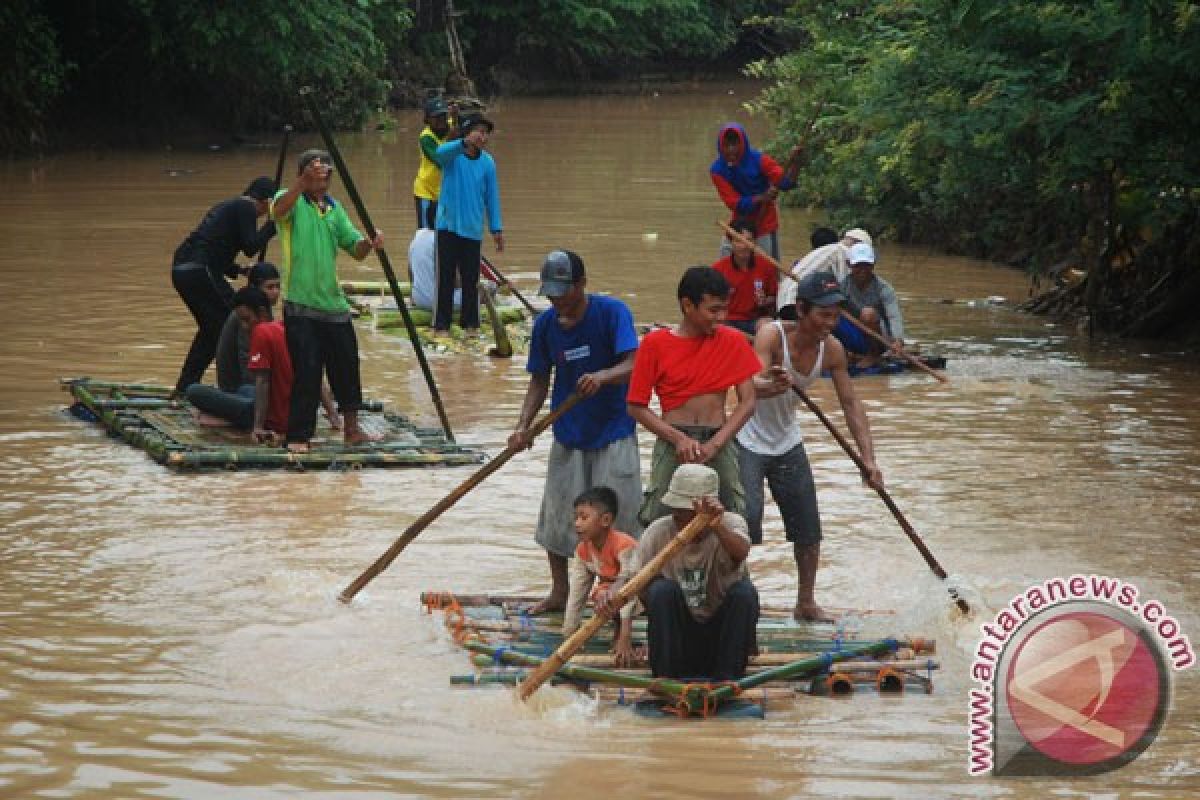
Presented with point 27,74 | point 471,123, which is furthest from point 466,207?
point 27,74

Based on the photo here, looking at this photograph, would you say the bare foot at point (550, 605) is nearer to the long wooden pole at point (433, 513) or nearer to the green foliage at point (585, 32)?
the long wooden pole at point (433, 513)

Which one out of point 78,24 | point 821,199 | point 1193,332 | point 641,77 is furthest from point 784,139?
point 641,77

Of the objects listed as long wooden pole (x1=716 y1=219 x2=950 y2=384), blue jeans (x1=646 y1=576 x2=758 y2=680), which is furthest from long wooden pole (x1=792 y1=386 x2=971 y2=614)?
long wooden pole (x1=716 y1=219 x2=950 y2=384)

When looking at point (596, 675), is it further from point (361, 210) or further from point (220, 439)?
point (220, 439)

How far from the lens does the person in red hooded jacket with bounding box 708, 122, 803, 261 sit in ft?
43.2

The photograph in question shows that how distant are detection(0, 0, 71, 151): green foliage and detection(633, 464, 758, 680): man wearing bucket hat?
2006 centimetres

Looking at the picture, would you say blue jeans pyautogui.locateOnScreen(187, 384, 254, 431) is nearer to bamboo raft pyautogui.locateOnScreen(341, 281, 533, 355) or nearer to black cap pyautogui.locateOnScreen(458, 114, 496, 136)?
bamboo raft pyautogui.locateOnScreen(341, 281, 533, 355)

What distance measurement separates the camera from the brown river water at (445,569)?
20.6 feet

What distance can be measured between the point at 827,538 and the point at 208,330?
398 centimetres

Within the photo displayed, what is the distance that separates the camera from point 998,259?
18.8m

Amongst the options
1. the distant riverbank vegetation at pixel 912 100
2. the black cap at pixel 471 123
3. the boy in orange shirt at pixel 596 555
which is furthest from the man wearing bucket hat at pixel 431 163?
the boy in orange shirt at pixel 596 555

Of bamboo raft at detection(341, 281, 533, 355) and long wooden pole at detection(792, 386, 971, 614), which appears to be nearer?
long wooden pole at detection(792, 386, 971, 614)

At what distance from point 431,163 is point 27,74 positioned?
12511mm

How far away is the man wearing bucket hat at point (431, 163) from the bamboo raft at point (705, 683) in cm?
693
